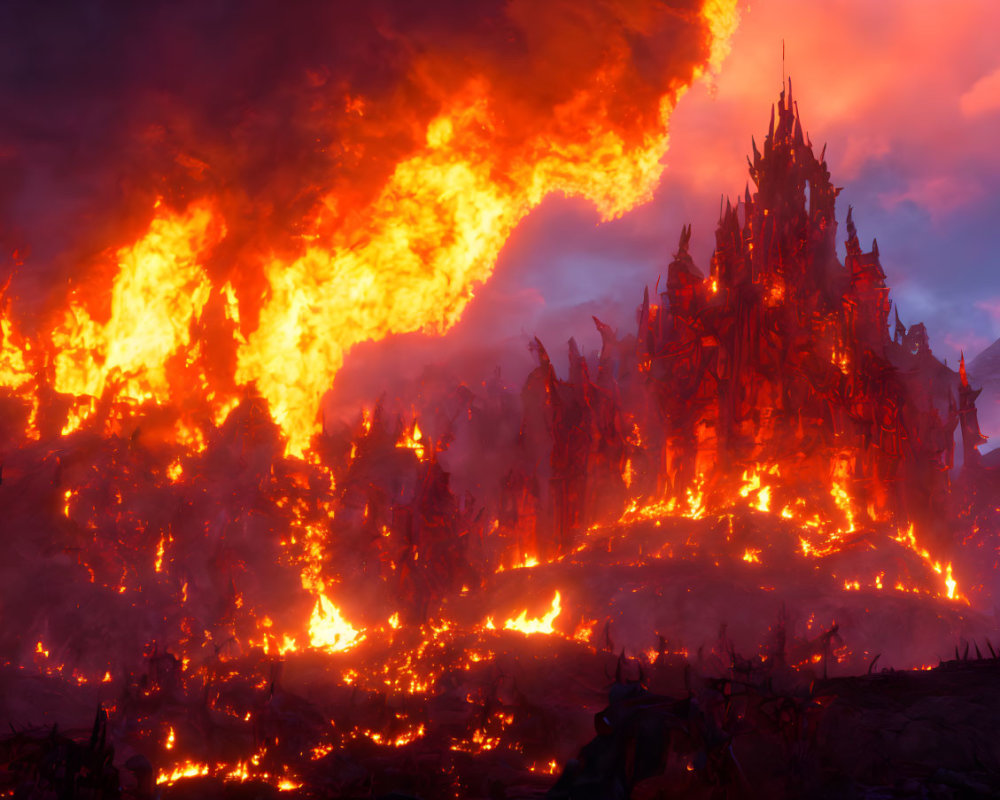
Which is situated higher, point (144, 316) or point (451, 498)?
point (144, 316)

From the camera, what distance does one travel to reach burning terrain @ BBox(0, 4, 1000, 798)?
1112 inches

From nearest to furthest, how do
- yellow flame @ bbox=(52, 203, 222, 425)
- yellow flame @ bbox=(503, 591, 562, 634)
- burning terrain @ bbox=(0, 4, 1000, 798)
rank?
burning terrain @ bbox=(0, 4, 1000, 798)
yellow flame @ bbox=(503, 591, 562, 634)
yellow flame @ bbox=(52, 203, 222, 425)

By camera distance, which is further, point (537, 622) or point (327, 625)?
point (327, 625)

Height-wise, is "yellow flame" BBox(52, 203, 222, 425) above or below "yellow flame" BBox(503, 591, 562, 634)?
above

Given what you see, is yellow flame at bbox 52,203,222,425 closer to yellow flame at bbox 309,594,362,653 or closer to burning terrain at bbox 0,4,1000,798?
Result: burning terrain at bbox 0,4,1000,798

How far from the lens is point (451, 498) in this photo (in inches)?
1660

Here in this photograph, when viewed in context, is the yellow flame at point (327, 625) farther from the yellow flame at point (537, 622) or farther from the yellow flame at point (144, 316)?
the yellow flame at point (144, 316)

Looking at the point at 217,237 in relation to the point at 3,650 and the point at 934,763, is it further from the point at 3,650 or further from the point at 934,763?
the point at 934,763

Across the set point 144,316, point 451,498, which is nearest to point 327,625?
point 451,498

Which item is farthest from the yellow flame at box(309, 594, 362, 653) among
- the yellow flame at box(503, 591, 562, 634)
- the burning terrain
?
the yellow flame at box(503, 591, 562, 634)

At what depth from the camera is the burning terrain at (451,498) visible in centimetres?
2825

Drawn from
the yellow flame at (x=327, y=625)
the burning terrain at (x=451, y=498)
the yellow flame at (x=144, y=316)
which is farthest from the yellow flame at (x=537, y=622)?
the yellow flame at (x=144, y=316)

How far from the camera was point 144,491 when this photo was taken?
134ft

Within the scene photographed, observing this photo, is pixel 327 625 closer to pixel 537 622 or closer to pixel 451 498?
pixel 451 498
